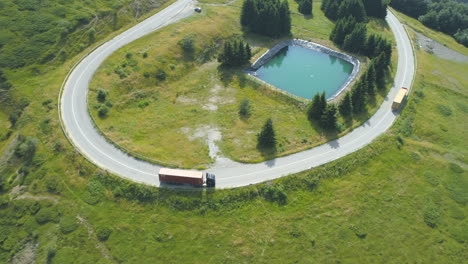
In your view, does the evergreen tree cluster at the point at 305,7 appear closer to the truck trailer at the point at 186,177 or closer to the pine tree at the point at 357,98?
the pine tree at the point at 357,98

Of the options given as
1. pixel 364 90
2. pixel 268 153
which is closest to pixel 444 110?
pixel 364 90

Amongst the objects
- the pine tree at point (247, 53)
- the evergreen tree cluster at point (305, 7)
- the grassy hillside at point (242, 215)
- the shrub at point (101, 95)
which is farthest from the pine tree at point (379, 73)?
the shrub at point (101, 95)

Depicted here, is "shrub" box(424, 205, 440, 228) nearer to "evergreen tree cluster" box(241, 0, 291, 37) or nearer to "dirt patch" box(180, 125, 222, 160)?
"dirt patch" box(180, 125, 222, 160)

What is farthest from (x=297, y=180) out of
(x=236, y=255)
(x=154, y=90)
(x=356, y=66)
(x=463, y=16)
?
(x=463, y=16)

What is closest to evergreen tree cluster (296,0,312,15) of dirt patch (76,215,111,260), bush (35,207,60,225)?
dirt patch (76,215,111,260)

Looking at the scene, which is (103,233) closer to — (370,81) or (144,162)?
(144,162)

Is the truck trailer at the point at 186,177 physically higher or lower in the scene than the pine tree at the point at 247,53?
lower
